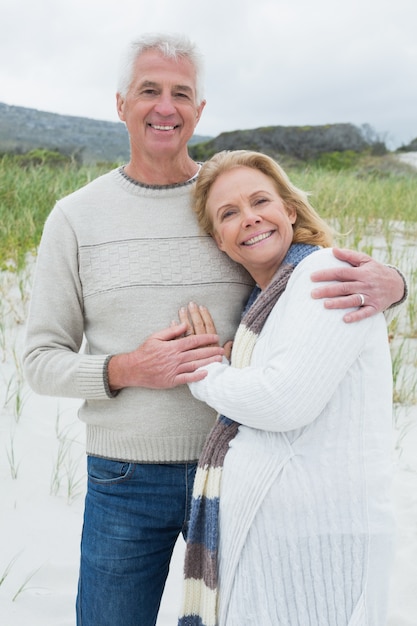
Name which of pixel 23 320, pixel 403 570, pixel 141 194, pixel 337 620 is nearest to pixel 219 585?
pixel 337 620

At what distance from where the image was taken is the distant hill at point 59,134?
10.0 metres

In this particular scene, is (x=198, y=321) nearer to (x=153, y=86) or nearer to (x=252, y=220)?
(x=252, y=220)

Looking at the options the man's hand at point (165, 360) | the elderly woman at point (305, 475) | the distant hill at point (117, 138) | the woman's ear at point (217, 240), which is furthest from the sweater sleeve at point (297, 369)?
the distant hill at point (117, 138)

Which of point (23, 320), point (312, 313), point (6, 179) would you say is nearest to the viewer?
point (312, 313)

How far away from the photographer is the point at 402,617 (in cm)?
275

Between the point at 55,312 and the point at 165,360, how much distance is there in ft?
1.30

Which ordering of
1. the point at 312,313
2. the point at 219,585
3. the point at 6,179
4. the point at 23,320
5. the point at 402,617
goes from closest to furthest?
the point at 312,313 < the point at 219,585 < the point at 402,617 < the point at 23,320 < the point at 6,179

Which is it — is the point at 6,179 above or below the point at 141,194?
above

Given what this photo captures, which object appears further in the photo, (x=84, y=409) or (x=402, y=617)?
(x=402, y=617)

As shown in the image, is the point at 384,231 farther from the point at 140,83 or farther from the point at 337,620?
the point at 337,620

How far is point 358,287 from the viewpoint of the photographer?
1.65m

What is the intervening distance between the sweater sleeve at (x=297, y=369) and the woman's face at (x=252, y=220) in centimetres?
23

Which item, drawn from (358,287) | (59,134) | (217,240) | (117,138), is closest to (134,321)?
(217,240)

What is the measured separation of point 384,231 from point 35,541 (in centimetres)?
448
